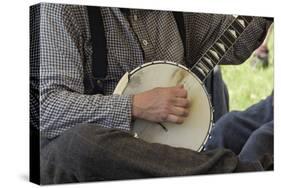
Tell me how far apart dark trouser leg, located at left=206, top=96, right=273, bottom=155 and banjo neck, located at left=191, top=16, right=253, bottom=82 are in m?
0.30

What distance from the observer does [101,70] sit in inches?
121

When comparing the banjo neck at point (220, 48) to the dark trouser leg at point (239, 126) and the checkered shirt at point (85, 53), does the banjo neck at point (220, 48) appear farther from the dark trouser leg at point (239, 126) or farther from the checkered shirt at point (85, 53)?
the dark trouser leg at point (239, 126)

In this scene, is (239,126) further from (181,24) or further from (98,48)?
(98,48)

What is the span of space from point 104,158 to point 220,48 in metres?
0.89

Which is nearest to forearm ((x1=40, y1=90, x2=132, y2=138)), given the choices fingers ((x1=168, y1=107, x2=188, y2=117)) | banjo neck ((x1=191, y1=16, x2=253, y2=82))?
fingers ((x1=168, y1=107, x2=188, y2=117))

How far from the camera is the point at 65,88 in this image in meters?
3.01

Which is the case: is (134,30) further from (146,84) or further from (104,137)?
(104,137)

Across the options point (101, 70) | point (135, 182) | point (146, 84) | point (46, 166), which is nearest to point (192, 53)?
point (146, 84)

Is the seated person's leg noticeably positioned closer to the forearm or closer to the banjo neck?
the banjo neck

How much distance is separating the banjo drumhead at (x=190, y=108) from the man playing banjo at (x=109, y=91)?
22 mm

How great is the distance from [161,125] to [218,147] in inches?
14.9

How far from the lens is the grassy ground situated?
3.45 m

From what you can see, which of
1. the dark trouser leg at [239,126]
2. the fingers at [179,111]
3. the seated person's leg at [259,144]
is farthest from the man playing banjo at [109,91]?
the seated person's leg at [259,144]

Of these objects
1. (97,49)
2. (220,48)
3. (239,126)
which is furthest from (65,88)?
(239,126)
